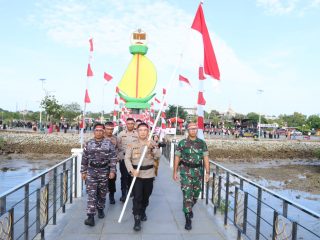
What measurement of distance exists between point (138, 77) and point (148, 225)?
13.7 m

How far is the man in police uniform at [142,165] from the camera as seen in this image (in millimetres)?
5039

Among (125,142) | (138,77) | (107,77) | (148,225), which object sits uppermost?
(138,77)

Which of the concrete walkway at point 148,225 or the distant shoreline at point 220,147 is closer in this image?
the concrete walkway at point 148,225

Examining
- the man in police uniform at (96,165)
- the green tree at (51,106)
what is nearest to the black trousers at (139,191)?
the man in police uniform at (96,165)

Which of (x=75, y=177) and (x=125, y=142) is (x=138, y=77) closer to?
(x=75, y=177)

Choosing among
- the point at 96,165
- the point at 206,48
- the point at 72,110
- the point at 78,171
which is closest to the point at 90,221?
the point at 96,165

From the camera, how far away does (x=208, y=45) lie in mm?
5695

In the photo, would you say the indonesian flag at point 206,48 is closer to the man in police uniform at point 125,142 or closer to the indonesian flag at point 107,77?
the man in police uniform at point 125,142

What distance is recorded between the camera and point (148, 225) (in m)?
5.32

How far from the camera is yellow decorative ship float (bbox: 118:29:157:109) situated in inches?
723

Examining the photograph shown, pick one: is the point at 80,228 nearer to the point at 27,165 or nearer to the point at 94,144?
the point at 94,144

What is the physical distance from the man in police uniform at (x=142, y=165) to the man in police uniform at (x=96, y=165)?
0.37m

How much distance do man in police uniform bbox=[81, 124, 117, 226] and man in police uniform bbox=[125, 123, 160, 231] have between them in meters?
0.37

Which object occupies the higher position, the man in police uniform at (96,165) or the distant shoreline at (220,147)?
the man in police uniform at (96,165)
